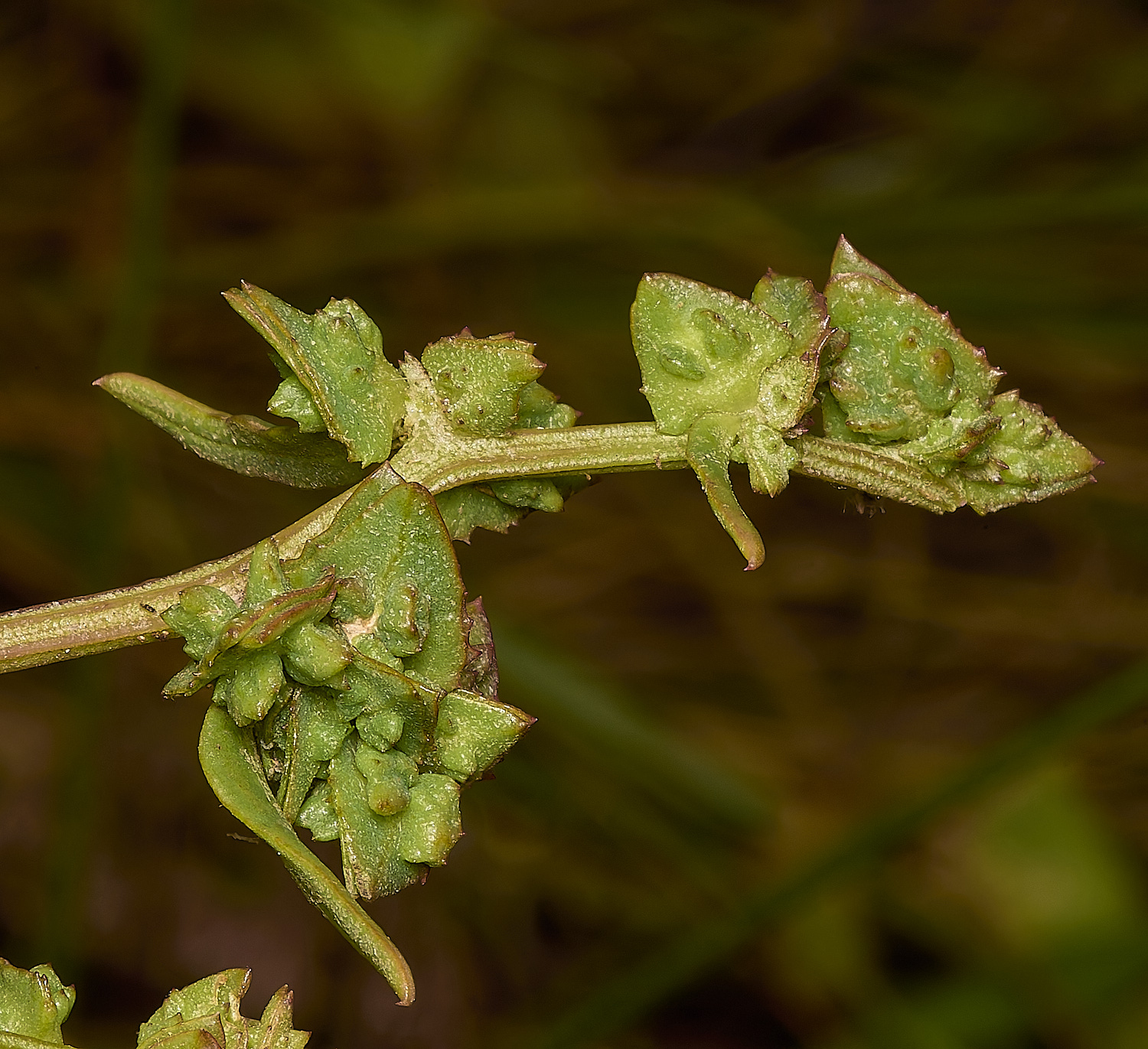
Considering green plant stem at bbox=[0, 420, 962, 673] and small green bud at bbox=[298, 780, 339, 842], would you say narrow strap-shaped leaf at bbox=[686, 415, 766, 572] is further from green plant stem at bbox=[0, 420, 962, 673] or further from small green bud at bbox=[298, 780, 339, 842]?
small green bud at bbox=[298, 780, 339, 842]

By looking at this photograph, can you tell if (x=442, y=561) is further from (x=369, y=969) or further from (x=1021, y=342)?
(x=1021, y=342)

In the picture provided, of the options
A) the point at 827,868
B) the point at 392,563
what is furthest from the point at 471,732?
the point at 827,868

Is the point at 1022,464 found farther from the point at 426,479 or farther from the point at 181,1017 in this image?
the point at 181,1017

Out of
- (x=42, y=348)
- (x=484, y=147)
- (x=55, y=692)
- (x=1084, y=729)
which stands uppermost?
(x=484, y=147)

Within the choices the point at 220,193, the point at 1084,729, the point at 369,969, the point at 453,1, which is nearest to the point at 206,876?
the point at 369,969

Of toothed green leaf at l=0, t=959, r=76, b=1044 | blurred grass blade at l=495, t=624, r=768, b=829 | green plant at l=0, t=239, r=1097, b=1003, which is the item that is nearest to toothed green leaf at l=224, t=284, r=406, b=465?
green plant at l=0, t=239, r=1097, b=1003

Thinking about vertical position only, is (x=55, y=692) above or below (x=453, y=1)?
below

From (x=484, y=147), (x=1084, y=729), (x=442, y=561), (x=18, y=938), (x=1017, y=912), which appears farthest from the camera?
(x=484, y=147)
